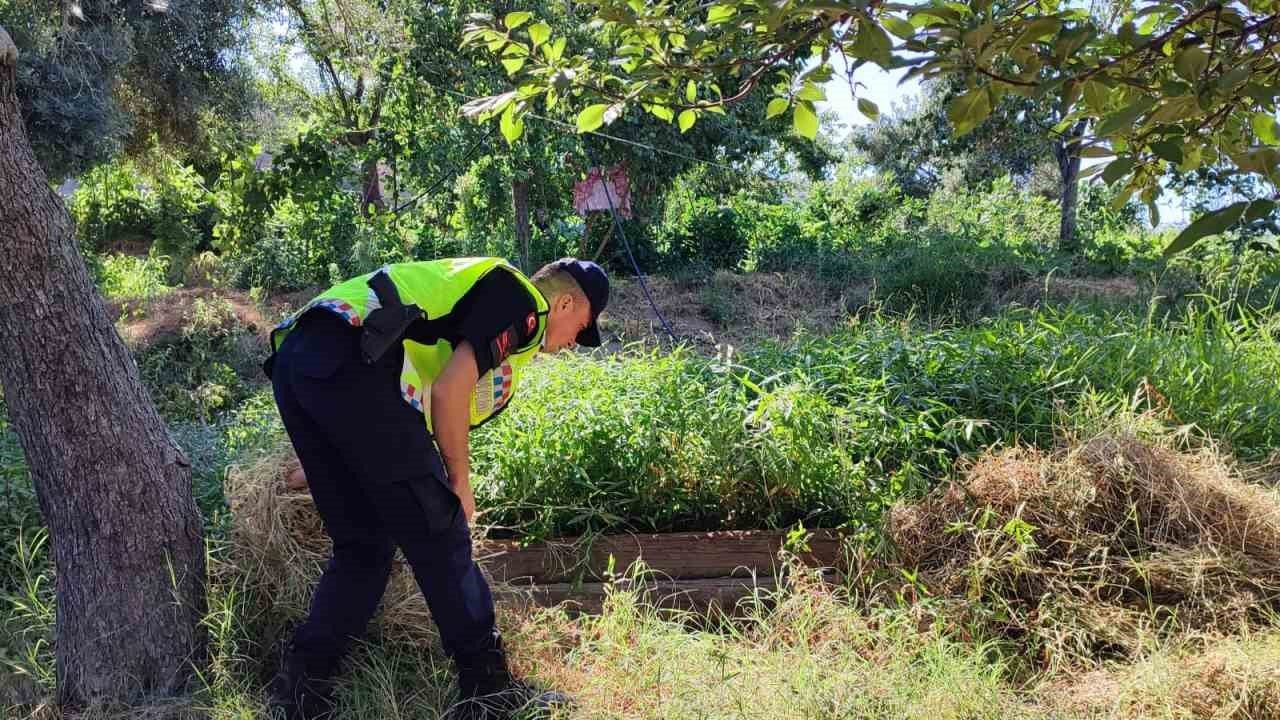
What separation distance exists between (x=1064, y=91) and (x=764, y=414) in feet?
7.89

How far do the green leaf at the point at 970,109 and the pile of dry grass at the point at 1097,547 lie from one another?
6.87 feet

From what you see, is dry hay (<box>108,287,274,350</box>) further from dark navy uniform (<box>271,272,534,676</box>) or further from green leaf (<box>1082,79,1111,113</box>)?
green leaf (<box>1082,79,1111,113</box>)

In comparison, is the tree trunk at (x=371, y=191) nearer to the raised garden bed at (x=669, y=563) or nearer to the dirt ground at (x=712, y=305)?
the dirt ground at (x=712, y=305)

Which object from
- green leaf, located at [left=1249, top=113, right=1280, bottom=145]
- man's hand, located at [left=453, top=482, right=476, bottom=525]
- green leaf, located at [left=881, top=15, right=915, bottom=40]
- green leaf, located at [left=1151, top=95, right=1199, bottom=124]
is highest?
green leaf, located at [left=881, top=15, right=915, bottom=40]

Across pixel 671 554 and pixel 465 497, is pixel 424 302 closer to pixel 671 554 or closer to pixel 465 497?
pixel 465 497

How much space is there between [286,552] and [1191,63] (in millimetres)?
3100

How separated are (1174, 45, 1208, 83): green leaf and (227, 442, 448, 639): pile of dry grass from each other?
2.77 meters

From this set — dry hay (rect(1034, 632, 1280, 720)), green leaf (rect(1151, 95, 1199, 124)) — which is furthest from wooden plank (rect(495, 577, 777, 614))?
green leaf (rect(1151, 95, 1199, 124))

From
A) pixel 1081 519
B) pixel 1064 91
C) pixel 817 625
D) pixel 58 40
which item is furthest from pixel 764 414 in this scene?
pixel 58 40

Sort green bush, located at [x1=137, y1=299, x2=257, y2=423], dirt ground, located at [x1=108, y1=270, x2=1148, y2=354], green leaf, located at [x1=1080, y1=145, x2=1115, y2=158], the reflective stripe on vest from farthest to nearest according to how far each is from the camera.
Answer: dirt ground, located at [x1=108, y1=270, x2=1148, y2=354] < green bush, located at [x1=137, y1=299, x2=257, y2=423] < the reflective stripe on vest < green leaf, located at [x1=1080, y1=145, x2=1115, y2=158]

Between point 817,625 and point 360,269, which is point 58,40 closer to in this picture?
point 360,269

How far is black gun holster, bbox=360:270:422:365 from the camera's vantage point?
255cm

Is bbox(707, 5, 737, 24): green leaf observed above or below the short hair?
above

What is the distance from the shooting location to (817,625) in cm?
346
